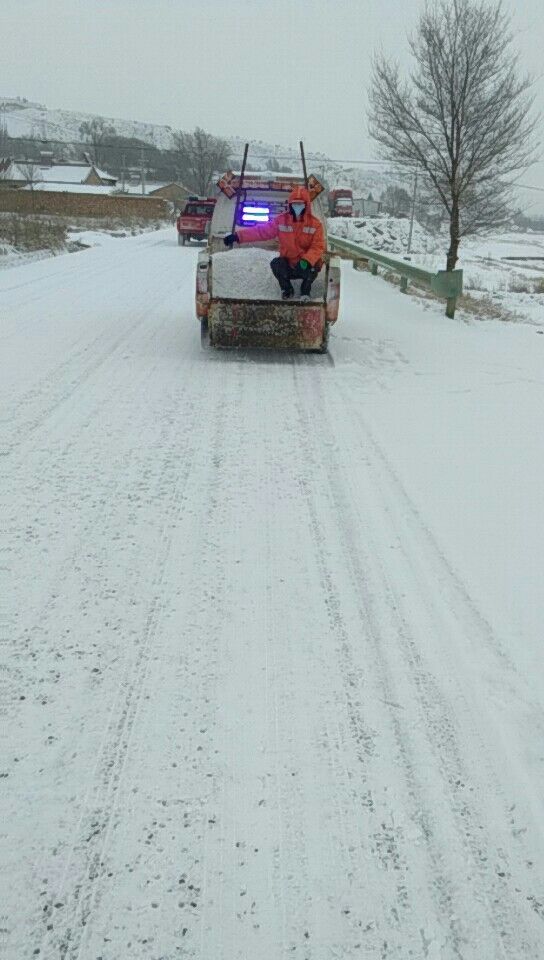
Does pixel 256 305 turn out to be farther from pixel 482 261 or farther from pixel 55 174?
pixel 55 174

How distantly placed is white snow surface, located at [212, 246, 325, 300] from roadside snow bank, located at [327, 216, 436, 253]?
117 ft

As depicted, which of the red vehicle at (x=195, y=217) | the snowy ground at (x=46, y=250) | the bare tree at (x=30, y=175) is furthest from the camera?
the bare tree at (x=30, y=175)

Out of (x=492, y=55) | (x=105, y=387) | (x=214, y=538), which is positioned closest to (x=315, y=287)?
(x=105, y=387)

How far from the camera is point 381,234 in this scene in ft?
167

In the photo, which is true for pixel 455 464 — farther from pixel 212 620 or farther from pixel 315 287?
pixel 315 287

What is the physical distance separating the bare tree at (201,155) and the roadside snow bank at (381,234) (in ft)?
92.9

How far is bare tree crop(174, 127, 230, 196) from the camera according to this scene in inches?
3206

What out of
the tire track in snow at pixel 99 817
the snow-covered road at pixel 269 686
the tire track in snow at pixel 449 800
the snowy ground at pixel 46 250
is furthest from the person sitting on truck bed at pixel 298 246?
the snowy ground at pixel 46 250

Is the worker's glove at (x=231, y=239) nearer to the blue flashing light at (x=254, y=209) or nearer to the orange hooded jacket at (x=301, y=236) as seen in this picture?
the blue flashing light at (x=254, y=209)

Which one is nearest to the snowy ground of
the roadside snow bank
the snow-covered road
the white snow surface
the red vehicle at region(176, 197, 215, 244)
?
the red vehicle at region(176, 197, 215, 244)

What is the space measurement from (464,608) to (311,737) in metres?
1.14

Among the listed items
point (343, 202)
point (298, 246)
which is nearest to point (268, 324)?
point (298, 246)

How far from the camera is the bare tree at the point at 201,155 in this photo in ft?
267

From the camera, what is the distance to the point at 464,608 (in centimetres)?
314
